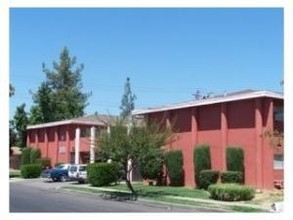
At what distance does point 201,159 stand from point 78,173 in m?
10.9

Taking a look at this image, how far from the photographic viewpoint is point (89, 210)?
22.0m

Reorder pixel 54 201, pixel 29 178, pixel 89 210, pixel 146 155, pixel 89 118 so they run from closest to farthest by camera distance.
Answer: pixel 89 210 < pixel 54 201 < pixel 146 155 < pixel 29 178 < pixel 89 118

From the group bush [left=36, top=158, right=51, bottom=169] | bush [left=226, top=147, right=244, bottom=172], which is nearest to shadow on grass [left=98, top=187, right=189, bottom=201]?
bush [left=226, top=147, right=244, bottom=172]

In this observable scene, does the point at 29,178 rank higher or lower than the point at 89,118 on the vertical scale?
lower

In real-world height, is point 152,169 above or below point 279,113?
below

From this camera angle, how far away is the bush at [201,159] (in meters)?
34.4

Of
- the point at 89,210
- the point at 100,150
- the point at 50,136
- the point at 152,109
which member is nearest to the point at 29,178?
the point at 50,136

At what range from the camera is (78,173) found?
137ft

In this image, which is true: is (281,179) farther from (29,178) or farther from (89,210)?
(29,178)

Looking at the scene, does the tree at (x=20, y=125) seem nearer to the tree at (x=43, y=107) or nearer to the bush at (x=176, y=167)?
the tree at (x=43, y=107)

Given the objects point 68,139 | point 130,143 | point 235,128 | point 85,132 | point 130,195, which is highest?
point 85,132

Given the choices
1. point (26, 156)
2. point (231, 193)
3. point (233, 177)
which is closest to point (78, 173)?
point (233, 177)

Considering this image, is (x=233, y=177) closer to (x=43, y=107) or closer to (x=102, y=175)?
(x=102, y=175)

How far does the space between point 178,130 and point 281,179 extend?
840 centimetres
